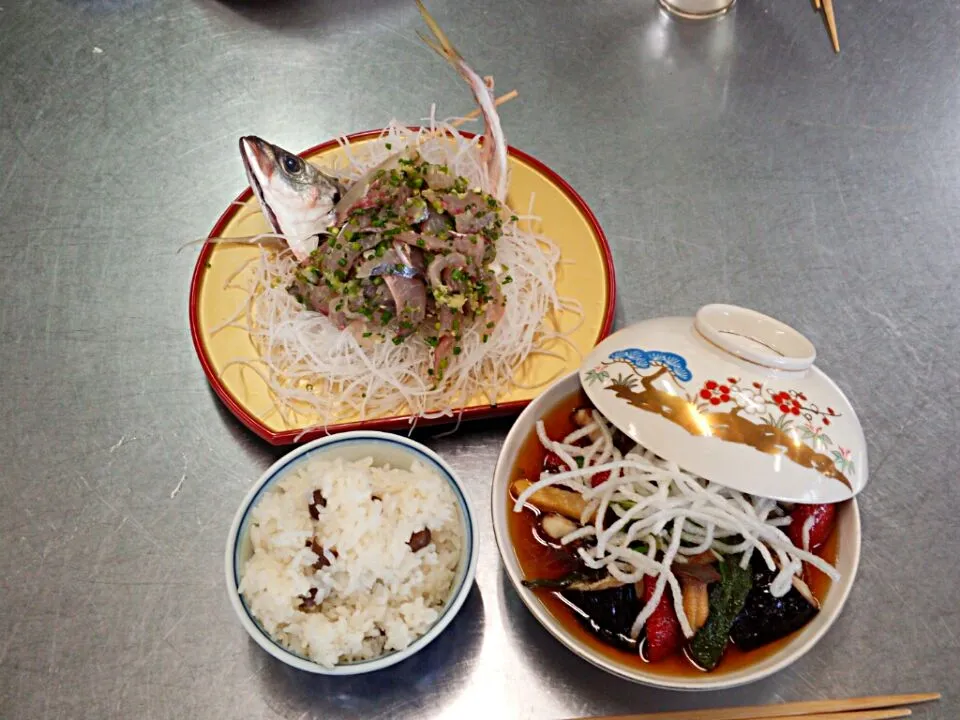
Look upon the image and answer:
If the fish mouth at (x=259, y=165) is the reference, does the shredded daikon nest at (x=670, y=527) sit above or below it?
below

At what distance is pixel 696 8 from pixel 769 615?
2.09 m

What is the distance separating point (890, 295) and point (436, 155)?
4.23ft

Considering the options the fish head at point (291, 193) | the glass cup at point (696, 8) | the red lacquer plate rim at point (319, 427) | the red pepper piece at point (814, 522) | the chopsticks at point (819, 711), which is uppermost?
the glass cup at point (696, 8)

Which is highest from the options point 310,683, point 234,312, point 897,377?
point 234,312

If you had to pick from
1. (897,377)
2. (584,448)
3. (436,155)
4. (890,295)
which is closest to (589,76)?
(436,155)

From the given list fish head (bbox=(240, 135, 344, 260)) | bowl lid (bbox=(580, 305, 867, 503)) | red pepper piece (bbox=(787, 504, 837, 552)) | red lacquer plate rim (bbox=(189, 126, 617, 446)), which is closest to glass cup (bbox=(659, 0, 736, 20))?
red lacquer plate rim (bbox=(189, 126, 617, 446))

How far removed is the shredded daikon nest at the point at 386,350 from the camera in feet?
5.71

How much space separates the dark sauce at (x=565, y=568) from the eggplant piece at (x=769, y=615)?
0.05 feet

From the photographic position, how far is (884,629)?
1686mm

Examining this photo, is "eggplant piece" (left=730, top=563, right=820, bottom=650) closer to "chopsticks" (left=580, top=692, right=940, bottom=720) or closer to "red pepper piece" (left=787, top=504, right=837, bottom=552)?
"red pepper piece" (left=787, top=504, right=837, bottom=552)

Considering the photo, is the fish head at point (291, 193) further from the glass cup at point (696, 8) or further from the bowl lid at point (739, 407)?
the glass cup at point (696, 8)

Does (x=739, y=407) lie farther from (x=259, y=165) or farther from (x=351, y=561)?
(x=259, y=165)

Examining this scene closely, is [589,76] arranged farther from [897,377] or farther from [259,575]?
[259,575]

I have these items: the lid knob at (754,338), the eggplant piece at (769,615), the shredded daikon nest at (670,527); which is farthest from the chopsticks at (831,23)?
the eggplant piece at (769,615)
